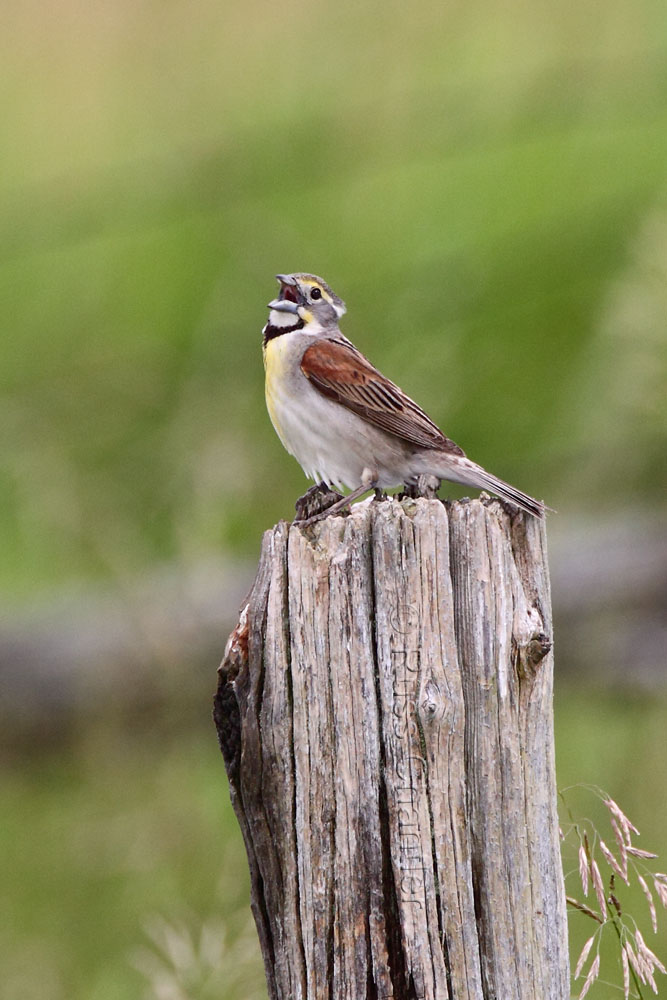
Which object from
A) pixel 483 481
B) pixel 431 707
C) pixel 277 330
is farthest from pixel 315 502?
pixel 431 707

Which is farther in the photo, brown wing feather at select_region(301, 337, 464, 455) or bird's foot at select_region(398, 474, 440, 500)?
brown wing feather at select_region(301, 337, 464, 455)

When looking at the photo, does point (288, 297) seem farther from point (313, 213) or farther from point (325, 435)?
point (313, 213)

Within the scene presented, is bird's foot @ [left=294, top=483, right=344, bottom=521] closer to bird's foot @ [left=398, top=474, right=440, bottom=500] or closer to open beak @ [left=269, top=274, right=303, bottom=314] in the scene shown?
bird's foot @ [left=398, top=474, right=440, bottom=500]

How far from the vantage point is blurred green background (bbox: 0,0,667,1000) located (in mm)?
5582

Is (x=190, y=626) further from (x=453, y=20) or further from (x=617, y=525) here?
(x=453, y=20)

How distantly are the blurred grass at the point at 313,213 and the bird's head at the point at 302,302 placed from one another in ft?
12.3

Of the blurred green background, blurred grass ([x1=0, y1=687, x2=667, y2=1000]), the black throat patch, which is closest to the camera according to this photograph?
the black throat patch

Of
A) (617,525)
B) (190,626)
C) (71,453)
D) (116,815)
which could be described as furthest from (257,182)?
(116,815)

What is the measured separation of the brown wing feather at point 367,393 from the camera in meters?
3.46

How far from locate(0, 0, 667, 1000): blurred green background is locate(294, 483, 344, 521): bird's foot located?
43.7 inches

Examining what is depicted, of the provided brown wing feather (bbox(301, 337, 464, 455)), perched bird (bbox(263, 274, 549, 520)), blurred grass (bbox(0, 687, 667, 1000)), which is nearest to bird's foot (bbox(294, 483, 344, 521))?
perched bird (bbox(263, 274, 549, 520))

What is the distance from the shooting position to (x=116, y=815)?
17.6 ft

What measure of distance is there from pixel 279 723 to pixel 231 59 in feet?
43.7

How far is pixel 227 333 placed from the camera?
8.38m
